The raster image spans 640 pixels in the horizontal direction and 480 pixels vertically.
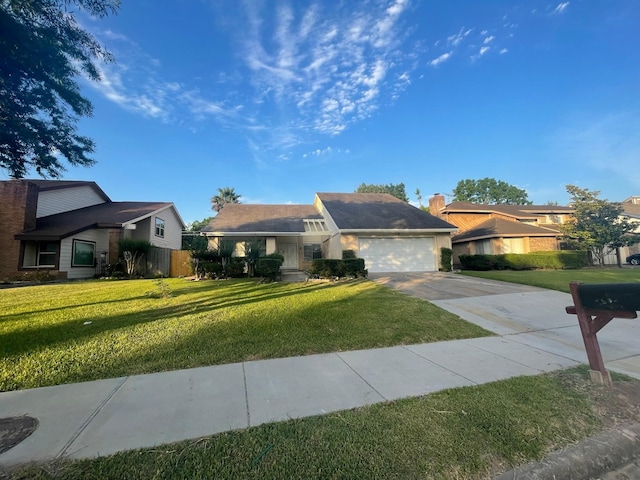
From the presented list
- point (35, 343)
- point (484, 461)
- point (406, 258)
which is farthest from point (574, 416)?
point (406, 258)

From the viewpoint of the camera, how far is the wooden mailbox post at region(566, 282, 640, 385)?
296 centimetres

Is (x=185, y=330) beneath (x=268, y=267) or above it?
beneath

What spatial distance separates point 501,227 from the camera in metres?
22.8

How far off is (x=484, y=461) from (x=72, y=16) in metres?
10.1

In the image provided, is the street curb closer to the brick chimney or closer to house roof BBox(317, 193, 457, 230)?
house roof BBox(317, 193, 457, 230)

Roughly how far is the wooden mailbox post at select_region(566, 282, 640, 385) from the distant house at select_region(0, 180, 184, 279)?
20047mm

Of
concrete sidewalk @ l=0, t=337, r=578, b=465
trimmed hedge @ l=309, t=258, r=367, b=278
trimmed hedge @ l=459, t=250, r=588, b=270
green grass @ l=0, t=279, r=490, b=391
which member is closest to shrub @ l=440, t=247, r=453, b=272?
trimmed hedge @ l=459, t=250, r=588, b=270

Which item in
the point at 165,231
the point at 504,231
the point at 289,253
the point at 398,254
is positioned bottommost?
the point at 398,254

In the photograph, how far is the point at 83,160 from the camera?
7.98m

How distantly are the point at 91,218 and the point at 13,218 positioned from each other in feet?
11.1

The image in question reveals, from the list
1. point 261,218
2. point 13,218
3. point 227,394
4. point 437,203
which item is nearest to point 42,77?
point 227,394

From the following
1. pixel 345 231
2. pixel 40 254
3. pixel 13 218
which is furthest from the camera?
pixel 345 231

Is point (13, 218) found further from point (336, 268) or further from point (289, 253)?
point (336, 268)

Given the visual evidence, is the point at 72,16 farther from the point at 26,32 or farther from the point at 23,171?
the point at 23,171
